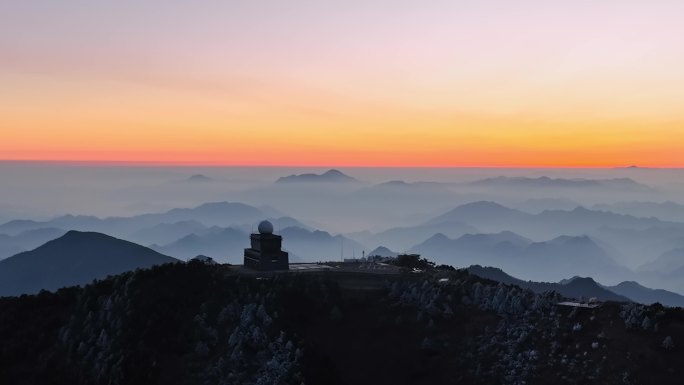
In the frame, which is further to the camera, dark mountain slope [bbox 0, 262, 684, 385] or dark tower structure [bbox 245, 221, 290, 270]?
dark tower structure [bbox 245, 221, 290, 270]

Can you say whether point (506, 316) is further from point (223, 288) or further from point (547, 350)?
point (223, 288)

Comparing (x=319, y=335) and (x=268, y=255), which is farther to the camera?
(x=268, y=255)

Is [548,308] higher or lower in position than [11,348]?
higher

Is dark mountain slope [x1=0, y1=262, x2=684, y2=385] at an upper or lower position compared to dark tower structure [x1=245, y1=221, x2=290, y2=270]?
lower

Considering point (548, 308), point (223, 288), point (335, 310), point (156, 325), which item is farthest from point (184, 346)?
point (548, 308)

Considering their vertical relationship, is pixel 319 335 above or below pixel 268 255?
below

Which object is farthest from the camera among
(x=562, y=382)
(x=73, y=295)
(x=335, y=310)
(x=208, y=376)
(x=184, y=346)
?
(x=73, y=295)

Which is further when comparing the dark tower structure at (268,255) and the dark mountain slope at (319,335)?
the dark tower structure at (268,255)

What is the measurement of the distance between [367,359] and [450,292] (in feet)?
43.0

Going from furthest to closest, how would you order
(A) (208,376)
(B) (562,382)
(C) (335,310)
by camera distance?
(C) (335,310)
(A) (208,376)
(B) (562,382)

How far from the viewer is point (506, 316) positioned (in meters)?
55.6

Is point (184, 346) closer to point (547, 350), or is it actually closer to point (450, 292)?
point (450, 292)

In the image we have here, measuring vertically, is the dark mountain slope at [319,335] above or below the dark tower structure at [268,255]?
below

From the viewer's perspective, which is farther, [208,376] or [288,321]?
[288,321]
